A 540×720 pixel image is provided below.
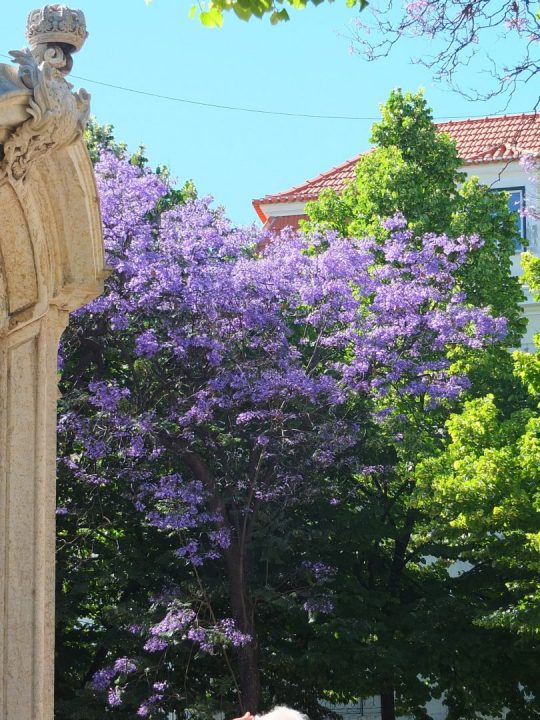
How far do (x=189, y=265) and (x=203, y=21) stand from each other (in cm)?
1077

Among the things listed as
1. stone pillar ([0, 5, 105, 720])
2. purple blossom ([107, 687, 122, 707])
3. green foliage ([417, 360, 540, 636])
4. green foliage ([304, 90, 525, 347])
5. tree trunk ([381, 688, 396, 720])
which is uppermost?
green foliage ([304, 90, 525, 347])

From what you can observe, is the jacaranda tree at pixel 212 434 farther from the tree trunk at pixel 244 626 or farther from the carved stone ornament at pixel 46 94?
the carved stone ornament at pixel 46 94

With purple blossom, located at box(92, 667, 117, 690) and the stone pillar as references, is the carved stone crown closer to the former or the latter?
the stone pillar

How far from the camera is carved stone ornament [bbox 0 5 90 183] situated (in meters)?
4.64

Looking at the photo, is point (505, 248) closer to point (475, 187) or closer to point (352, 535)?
point (475, 187)

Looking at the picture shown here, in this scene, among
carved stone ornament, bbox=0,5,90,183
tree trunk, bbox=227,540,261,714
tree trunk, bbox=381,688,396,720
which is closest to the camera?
carved stone ornament, bbox=0,5,90,183

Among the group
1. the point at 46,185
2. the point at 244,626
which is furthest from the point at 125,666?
the point at 46,185

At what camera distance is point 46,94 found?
4.67 m

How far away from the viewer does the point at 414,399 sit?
18.9m

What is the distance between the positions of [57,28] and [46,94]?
458mm

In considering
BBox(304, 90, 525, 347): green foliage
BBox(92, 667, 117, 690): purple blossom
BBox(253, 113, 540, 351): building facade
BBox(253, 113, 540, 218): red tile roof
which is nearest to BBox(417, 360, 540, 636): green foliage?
BBox(304, 90, 525, 347): green foliage

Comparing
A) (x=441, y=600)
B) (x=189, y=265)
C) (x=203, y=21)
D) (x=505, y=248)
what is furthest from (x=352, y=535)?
(x=203, y=21)

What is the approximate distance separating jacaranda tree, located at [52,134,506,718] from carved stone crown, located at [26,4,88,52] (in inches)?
426

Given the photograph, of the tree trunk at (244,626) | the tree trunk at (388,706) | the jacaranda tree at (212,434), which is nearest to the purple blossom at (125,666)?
the jacaranda tree at (212,434)
